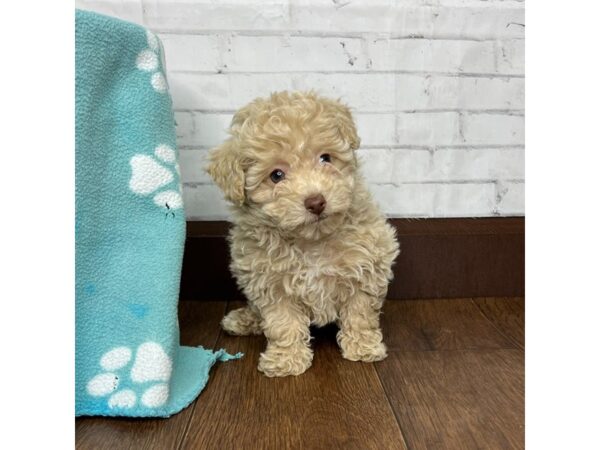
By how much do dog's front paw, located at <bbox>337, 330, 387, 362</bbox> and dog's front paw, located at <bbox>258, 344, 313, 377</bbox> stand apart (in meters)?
0.11

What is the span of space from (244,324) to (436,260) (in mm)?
726

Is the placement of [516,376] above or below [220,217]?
below

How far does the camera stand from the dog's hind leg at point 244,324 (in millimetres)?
1669

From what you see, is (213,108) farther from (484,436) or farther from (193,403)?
(484,436)

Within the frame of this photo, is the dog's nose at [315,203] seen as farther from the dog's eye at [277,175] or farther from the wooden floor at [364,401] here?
the wooden floor at [364,401]

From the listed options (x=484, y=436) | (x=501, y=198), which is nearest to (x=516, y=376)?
(x=484, y=436)

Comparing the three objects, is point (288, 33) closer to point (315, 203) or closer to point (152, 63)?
point (152, 63)

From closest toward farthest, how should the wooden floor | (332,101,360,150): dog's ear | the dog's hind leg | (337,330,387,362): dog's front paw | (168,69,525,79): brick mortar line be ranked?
1. the wooden floor
2. (332,101,360,150): dog's ear
3. (337,330,387,362): dog's front paw
4. the dog's hind leg
5. (168,69,525,79): brick mortar line

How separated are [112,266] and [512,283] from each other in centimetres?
138

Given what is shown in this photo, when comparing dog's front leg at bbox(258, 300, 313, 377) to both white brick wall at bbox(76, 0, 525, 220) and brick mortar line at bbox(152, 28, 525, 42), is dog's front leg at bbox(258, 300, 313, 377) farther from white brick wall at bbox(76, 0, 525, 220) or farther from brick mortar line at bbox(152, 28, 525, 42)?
brick mortar line at bbox(152, 28, 525, 42)

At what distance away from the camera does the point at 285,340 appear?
1446 millimetres

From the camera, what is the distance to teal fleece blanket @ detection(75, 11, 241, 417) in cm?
123

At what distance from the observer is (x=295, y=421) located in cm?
120

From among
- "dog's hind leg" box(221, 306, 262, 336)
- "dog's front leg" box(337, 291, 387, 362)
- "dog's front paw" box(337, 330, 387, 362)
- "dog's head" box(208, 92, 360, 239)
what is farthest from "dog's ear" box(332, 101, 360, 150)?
"dog's hind leg" box(221, 306, 262, 336)
